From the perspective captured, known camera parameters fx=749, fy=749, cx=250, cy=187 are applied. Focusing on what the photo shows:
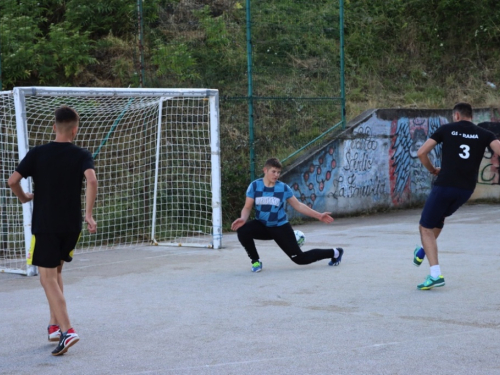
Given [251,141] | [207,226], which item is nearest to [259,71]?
[251,141]

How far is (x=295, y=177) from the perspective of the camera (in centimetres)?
1577

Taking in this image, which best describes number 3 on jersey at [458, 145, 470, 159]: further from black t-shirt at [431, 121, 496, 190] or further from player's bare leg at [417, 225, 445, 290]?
player's bare leg at [417, 225, 445, 290]

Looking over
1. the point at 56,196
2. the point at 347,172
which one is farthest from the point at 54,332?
the point at 347,172

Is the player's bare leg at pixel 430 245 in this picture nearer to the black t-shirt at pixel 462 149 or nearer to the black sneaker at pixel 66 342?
the black t-shirt at pixel 462 149

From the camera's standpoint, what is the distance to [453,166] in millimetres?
7848

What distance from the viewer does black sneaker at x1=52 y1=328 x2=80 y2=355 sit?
5707 millimetres

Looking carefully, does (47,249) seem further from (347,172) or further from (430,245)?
(347,172)

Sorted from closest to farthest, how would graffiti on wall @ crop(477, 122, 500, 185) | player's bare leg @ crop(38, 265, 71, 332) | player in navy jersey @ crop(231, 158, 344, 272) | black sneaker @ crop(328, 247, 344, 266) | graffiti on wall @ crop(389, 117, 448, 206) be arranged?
player's bare leg @ crop(38, 265, 71, 332), player in navy jersey @ crop(231, 158, 344, 272), black sneaker @ crop(328, 247, 344, 266), graffiti on wall @ crop(389, 117, 448, 206), graffiti on wall @ crop(477, 122, 500, 185)

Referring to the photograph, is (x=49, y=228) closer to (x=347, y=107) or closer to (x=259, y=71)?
(x=259, y=71)

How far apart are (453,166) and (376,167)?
373 inches

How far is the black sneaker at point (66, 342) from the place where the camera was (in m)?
5.71

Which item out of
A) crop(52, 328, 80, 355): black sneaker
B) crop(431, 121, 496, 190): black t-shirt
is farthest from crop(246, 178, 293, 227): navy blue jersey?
crop(52, 328, 80, 355): black sneaker

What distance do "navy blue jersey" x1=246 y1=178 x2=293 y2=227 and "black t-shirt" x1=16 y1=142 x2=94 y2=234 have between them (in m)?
3.71

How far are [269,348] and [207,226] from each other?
755 centimetres
